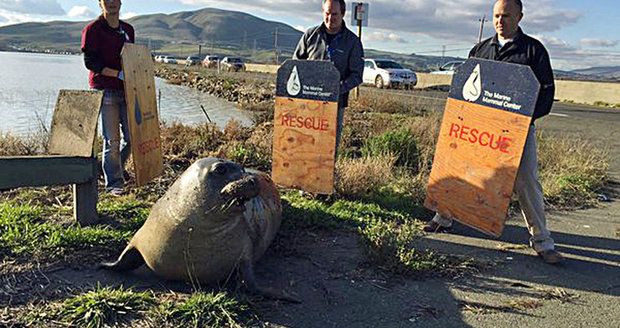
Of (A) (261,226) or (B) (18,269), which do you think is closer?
(B) (18,269)

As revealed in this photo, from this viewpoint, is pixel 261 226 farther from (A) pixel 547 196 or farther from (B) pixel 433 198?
(A) pixel 547 196

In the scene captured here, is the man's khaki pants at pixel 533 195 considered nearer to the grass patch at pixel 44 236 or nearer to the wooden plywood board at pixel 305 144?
the wooden plywood board at pixel 305 144

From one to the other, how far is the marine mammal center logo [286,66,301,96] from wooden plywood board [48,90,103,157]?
80.0 inches

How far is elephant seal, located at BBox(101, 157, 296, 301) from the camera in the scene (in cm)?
363

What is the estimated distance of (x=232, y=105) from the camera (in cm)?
2025

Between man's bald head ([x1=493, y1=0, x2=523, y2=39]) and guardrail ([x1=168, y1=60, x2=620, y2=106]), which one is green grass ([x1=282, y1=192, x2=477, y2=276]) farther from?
guardrail ([x1=168, y1=60, x2=620, y2=106])

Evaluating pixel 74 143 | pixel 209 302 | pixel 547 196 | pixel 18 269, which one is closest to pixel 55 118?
pixel 74 143

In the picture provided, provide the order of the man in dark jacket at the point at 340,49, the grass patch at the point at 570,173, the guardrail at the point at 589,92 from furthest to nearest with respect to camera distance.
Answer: the guardrail at the point at 589,92 → the grass patch at the point at 570,173 → the man in dark jacket at the point at 340,49

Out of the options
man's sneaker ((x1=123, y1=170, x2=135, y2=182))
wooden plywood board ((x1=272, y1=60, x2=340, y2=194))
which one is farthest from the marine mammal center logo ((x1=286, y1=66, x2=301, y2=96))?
man's sneaker ((x1=123, y1=170, x2=135, y2=182))

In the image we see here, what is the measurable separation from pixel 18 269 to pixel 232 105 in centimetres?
1649

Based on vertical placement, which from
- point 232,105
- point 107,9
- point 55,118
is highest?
point 107,9

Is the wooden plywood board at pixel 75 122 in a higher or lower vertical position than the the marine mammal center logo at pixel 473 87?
lower

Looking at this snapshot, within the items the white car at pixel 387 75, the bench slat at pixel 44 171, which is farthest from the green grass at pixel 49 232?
the white car at pixel 387 75

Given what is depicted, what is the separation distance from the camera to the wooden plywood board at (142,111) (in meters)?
5.81
